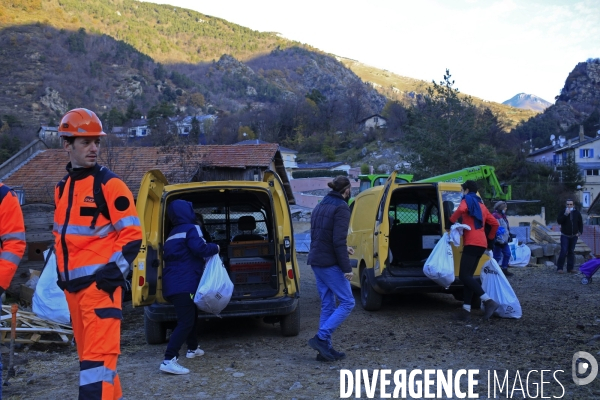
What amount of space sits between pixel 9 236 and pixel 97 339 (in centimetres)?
99

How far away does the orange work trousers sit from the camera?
3.27 m

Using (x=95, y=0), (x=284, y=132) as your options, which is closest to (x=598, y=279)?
(x=284, y=132)

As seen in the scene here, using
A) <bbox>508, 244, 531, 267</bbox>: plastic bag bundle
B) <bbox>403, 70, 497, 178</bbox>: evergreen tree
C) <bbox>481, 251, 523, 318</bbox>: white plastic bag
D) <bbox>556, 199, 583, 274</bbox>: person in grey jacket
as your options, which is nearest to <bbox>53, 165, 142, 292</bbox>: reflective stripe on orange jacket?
<bbox>481, 251, 523, 318</bbox>: white plastic bag

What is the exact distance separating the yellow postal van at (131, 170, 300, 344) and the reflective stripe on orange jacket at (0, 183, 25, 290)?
255 centimetres

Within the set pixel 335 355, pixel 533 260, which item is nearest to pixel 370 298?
pixel 335 355

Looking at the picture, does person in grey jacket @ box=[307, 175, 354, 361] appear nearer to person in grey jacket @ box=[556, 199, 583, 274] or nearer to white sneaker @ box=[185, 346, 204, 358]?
white sneaker @ box=[185, 346, 204, 358]

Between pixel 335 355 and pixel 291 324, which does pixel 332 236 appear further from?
pixel 291 324

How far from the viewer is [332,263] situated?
568cm

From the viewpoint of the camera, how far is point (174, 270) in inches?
220

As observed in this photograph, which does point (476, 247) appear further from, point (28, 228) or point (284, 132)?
point (284, 132)

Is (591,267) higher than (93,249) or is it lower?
lower

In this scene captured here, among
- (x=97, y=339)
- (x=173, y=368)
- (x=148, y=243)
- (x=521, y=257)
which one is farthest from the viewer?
(x=521, y=257)

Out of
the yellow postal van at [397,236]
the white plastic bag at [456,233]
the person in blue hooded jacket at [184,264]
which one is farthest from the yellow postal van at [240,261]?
the white plastic bag at [456,233]

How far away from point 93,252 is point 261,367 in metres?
2.53
